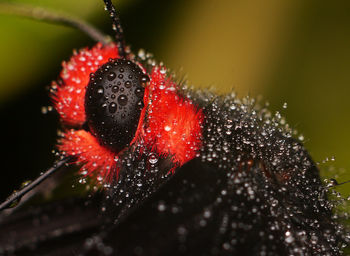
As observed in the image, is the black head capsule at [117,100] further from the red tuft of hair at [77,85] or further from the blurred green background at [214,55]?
→ the blurred green background at [214,55]

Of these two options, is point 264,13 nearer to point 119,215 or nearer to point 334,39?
point 334,39

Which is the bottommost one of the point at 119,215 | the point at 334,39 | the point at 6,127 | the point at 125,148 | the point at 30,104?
the point at 119,215

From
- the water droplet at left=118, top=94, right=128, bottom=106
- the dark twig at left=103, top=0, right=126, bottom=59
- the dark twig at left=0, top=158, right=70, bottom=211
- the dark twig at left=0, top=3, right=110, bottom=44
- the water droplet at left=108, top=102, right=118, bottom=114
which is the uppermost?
the dark twig at left=0, top=3, right=110, bottom=44

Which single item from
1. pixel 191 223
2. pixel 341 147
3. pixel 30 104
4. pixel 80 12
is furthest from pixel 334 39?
pixel 191 223

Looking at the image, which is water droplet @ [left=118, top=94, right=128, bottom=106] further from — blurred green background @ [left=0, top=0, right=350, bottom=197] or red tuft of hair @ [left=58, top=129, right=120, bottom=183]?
blurred green background @ [left=0, top=0, right=350, bottom=197]

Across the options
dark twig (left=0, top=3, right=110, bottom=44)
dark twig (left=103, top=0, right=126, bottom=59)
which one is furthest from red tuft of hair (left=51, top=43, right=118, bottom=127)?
dark twig (left=0, top=3, right=110, bottom=44)

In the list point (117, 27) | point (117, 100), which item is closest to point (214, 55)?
point (117, 27)

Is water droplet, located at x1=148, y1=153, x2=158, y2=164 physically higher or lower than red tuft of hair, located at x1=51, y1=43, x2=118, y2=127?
lower
